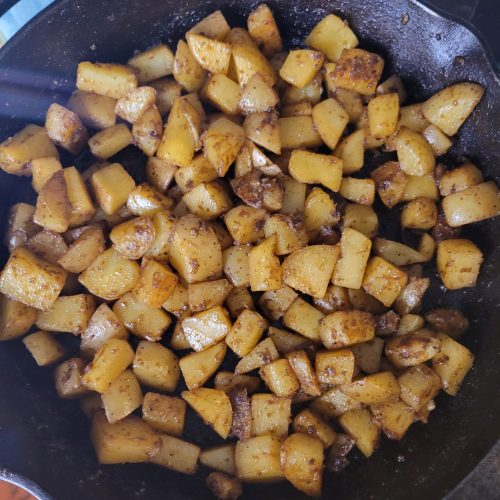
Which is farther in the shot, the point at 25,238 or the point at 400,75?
the point at 400,75

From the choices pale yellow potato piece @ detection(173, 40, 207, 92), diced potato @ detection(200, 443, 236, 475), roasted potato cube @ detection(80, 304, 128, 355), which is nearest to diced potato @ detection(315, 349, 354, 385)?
diced potato @ detection(200, 443, 236, 475)

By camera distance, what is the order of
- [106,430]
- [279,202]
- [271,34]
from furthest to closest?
1. [271,34]
2. [279,202]
3. [106,430]

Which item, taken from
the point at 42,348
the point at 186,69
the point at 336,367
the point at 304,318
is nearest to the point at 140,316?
the point at 42,348

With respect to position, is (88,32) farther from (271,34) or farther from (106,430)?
(106,430)

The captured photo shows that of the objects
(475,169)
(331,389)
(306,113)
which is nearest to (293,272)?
(331,389)

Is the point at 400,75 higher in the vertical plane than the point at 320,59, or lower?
lower

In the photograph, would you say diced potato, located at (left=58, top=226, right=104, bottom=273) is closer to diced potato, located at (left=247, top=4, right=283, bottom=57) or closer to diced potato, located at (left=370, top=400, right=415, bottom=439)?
diced potato, located at (left=247, top=4, right=283, bottom=57)

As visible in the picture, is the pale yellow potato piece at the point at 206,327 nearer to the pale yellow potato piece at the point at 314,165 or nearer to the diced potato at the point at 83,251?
the diced potato at the point at 83,251

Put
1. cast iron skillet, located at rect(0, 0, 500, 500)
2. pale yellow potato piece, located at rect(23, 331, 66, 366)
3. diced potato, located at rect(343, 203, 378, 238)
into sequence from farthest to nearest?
diced potato, located at rect(343, 203, 378, 238)
pale yellow potato piece, located at rect(23, 331, 66, 366)
cast iron skillet, located at rect(0, 0, 500, 500)
